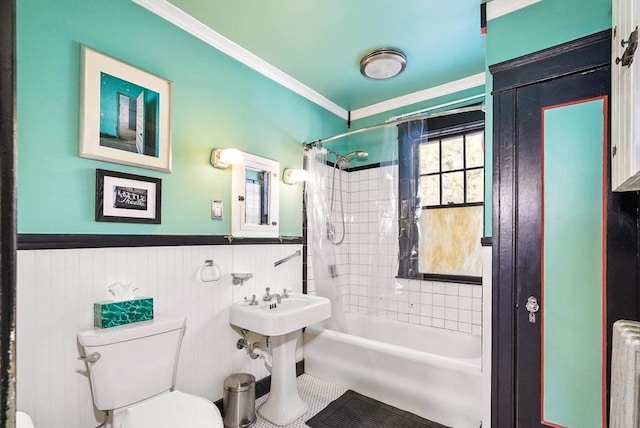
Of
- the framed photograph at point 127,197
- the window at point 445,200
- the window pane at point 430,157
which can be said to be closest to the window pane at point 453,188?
the window at point 445,200

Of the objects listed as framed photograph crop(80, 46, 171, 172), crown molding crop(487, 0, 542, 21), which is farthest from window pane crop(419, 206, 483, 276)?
framed photograph crop(80, 46, 171, 172)

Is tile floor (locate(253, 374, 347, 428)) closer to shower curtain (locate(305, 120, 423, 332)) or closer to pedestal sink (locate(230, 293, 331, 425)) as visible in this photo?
pedestal sink (locate(230, 293, 331, 425))

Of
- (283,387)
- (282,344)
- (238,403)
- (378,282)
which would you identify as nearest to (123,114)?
(282,344)

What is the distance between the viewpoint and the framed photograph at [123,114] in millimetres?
1635

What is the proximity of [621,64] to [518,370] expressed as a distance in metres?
1.51

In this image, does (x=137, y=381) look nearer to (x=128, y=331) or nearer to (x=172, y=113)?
(x=128, y=331)

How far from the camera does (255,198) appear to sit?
8.21 ft

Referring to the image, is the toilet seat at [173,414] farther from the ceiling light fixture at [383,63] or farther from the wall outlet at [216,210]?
the ceiling light fixture at [383,63]

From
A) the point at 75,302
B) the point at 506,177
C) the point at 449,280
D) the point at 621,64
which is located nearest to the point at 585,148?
the point at 506,177

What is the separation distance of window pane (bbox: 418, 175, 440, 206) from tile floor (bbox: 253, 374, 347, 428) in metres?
1.79

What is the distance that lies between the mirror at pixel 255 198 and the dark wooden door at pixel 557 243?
5.25ft

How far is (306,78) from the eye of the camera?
2812 mm

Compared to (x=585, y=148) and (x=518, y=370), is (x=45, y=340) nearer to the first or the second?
(x=518, y=370)

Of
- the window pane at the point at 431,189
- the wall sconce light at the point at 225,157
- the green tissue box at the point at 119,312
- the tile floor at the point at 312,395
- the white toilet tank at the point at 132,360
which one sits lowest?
the tile floor at the point at 312,395
